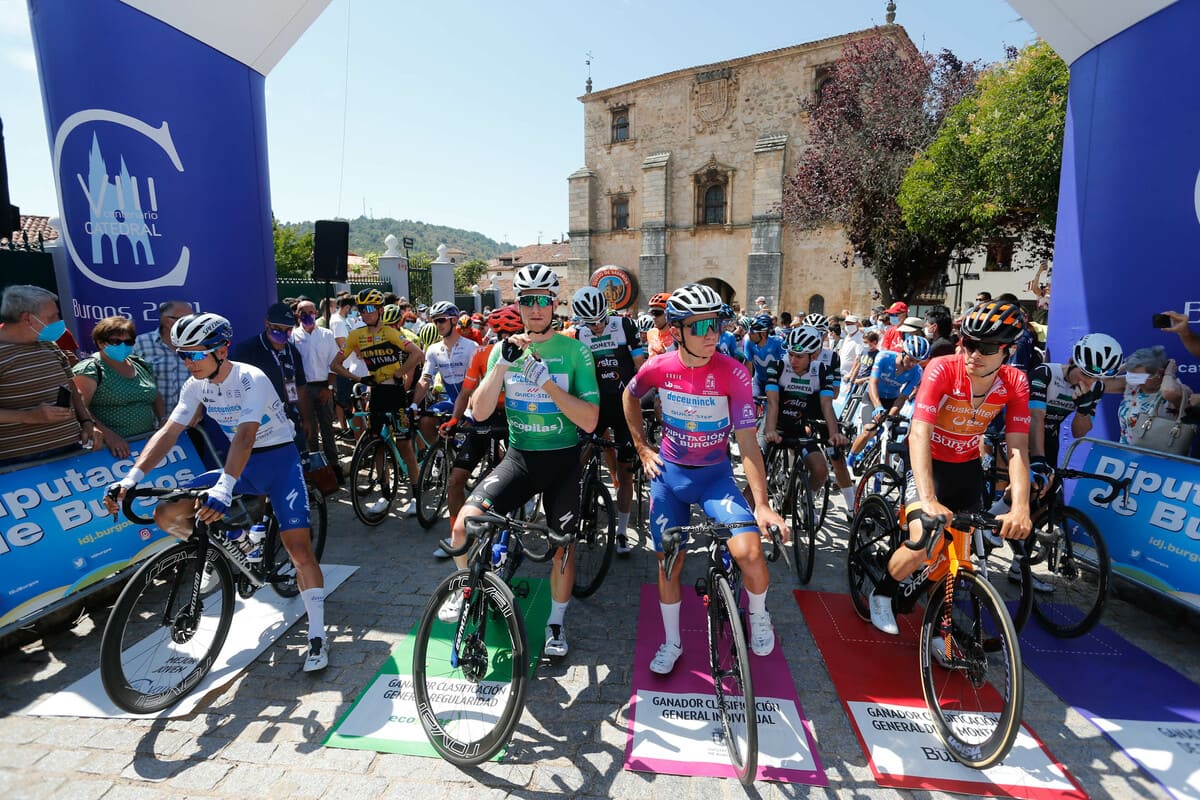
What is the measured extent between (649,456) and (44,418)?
418 centimetres

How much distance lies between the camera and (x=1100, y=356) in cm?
447

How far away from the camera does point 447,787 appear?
2.85m

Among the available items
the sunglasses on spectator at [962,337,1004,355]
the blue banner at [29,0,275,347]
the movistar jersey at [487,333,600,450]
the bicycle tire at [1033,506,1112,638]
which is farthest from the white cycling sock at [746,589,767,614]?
the blue banner at [29,0,275,347]

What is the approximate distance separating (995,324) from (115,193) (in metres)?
7.22

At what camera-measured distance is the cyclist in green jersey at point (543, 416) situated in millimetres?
3604

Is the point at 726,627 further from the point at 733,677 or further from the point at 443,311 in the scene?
the point at 443,311

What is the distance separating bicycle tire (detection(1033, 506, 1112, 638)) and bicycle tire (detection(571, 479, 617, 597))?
129 inches

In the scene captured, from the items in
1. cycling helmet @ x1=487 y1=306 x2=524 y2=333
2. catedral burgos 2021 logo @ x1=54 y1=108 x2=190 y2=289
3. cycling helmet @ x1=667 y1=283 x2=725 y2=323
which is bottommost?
cycling helmet @ x1=487 y1=306 x2=524 y2=333

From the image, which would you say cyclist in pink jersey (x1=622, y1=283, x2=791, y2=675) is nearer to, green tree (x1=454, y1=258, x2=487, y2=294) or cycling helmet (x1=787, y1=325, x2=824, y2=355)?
cycling helmet (x1=787, y1=325, x2=824, y2=355)

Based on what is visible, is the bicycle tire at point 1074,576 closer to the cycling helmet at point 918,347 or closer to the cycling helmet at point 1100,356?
the cycling helmet at point 1100,356

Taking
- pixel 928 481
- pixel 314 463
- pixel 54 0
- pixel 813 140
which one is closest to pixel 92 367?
pixel 314 463

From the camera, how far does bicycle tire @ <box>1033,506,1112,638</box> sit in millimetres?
4008

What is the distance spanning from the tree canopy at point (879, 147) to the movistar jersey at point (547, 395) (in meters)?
22.7

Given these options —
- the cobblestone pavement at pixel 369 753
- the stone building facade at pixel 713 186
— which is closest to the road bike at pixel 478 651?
the cobblestone pavement at pixel 369 753
